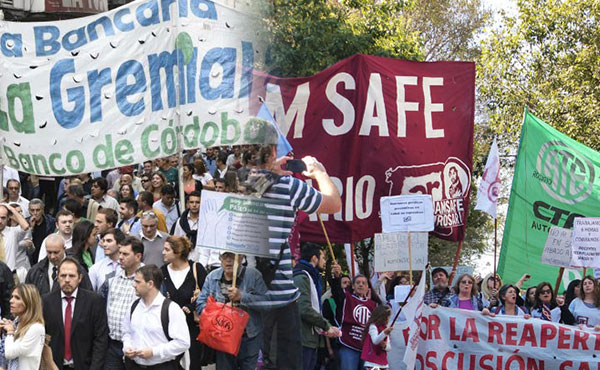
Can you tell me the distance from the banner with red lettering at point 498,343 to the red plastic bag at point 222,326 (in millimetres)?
4503

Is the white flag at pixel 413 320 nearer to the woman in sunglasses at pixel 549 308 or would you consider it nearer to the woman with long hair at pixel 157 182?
the woman in sunglasses at pixel 549 308

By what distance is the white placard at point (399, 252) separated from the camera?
12.1m

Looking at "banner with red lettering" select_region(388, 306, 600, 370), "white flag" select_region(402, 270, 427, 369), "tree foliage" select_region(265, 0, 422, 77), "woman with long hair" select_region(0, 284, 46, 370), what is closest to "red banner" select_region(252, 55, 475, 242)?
"white flag" select_region(402, 270, 427, 369)

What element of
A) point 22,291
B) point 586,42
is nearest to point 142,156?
point 22,291

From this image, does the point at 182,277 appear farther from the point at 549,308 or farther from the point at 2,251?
the point at 549,308

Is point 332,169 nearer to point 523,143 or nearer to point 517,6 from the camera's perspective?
point 523,143

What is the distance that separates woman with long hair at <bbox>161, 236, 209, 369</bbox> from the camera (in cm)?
948

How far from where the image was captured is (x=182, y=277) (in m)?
9.64

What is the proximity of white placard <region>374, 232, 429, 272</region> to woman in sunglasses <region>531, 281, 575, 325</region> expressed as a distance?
1580 millimetres

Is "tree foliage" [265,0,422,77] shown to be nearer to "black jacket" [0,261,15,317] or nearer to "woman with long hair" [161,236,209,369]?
"woman with long hair" [161,236,209,369]

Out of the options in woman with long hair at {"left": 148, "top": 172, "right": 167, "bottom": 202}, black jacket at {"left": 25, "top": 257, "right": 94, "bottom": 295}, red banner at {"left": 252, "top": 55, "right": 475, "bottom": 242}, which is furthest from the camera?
woman with long hair at {"left": 148, "top": 172, "right": 167, "bottom": 202}

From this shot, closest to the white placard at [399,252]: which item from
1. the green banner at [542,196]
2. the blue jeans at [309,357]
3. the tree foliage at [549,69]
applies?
the blue jeans at [309,357]

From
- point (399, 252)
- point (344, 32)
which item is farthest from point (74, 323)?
point (344, 32)

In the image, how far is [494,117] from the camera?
28.2 metres
